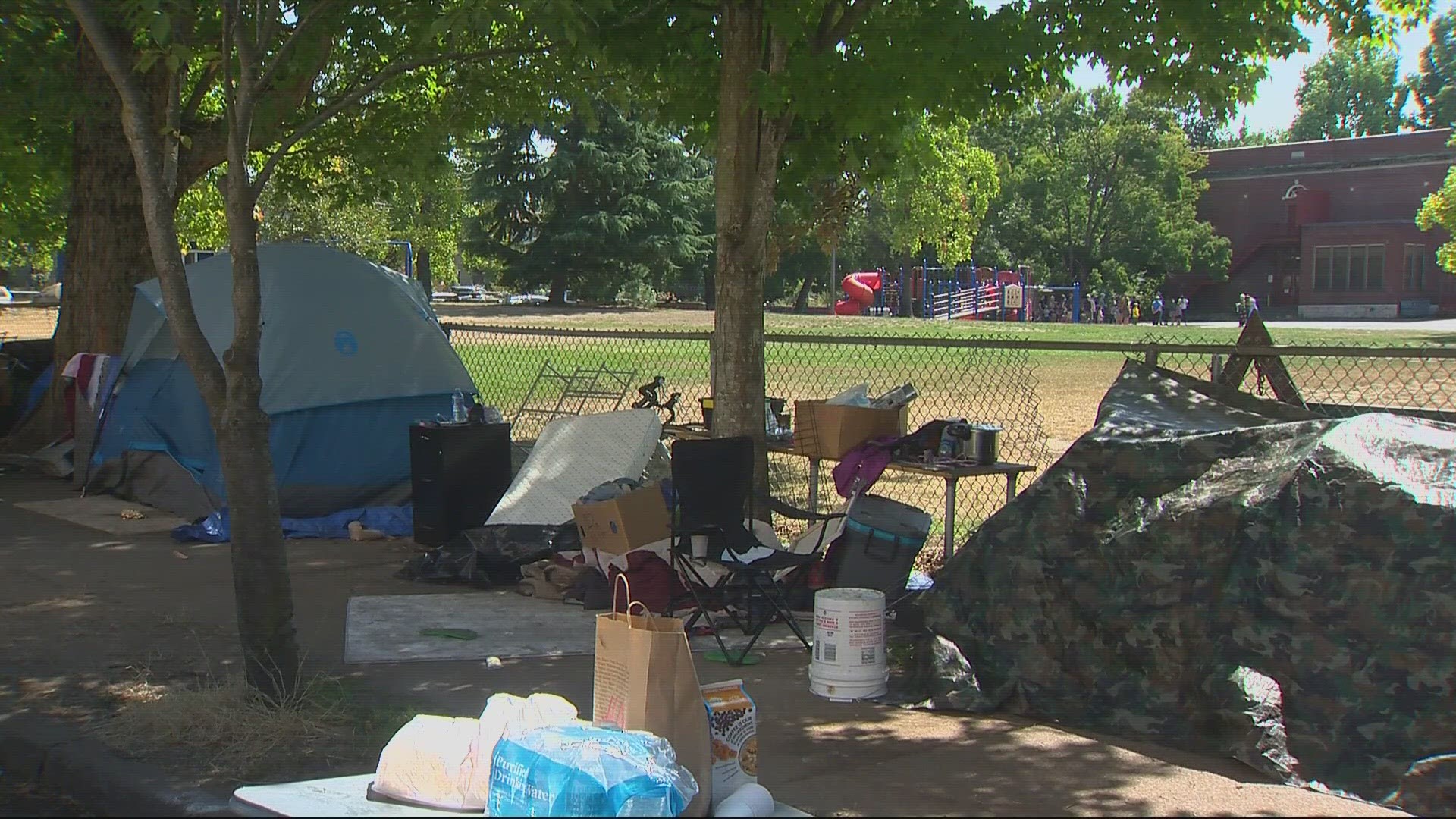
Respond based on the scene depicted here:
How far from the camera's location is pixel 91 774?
4.82m

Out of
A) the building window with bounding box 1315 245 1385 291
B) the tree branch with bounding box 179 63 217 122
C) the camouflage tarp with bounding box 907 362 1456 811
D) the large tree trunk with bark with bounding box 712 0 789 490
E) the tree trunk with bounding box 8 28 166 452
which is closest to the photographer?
the camouflage tarp with bounding box 907 362 1456 811

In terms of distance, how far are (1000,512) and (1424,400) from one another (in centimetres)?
1237

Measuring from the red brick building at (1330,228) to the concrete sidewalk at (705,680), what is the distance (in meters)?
52.4

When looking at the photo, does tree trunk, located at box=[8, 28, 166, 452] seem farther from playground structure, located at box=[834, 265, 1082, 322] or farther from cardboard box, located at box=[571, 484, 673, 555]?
playground structure, located at box=[834, 265, 1082, 322]

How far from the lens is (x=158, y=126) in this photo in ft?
39.6

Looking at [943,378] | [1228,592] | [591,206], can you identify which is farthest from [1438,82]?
[1228,592]

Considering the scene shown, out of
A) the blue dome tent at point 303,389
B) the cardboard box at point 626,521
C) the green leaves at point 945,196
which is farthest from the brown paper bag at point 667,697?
the green leaves at point 945,196

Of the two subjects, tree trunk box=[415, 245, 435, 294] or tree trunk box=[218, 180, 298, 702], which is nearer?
tree trunk box=[218, 180, 298, 702]

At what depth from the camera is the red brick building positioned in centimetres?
5269

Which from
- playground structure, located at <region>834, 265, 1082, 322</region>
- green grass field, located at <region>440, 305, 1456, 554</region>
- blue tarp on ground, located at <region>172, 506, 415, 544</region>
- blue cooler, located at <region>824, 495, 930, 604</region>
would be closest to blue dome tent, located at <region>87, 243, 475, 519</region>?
blue tarp on ground, located at <region>172, 506, 415, 544</region>

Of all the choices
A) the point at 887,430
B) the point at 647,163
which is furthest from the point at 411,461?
the point at 647,163

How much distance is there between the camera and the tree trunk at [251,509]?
17.6 feet

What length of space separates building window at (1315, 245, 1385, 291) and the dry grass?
182 feet

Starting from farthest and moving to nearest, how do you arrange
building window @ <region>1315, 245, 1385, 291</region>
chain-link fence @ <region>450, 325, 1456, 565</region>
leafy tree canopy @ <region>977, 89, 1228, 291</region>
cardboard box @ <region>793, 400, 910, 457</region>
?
leafy tree canopy @ <region>977, 89, 1228, 291</region>
building window @ <region>1315, 245, 1385, 291</region>
cardboard box @ <region>793, 400, 910, 457</region>
chain-link fence @ <region>450, 325, 1456, 565</region>
